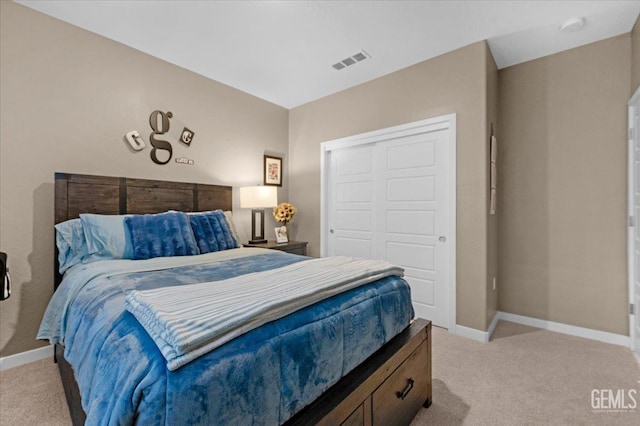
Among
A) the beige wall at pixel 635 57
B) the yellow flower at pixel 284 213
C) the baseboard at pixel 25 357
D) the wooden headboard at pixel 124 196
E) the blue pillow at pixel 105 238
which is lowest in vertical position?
the baseboard at pixel 25 357

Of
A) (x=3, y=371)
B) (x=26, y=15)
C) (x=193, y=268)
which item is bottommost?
(x=3, y=371)

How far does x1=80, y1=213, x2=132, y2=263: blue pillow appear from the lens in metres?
2.21

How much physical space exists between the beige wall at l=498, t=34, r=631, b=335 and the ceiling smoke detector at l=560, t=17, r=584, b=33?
0.42 meters

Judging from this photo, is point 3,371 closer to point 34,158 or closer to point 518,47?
point 34,158

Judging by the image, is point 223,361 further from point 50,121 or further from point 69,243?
point 50,121

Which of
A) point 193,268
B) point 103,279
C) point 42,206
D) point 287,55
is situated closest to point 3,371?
point 42,206

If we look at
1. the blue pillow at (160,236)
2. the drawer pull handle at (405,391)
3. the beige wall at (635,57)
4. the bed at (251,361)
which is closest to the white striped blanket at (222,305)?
the bed at (251,361)

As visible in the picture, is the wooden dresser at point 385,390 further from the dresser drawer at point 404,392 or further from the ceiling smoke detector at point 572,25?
the ceiling smoke detector at point 572,25

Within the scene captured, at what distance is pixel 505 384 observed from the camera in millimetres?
2004

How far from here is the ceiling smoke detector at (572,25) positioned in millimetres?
2392

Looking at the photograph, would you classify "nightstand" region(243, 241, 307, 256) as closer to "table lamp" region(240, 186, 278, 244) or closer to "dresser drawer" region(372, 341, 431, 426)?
"table lamp" region(240, 186, 278, 244)

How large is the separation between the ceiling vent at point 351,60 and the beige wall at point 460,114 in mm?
490

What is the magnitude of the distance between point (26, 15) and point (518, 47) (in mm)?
4254

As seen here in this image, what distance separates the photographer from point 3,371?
2.14m
